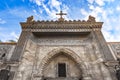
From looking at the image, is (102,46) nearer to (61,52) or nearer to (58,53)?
(61,52)

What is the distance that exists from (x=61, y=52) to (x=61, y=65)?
3.29ft

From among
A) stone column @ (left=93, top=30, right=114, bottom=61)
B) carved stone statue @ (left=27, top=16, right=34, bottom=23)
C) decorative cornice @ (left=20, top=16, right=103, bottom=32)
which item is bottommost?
Answer: stone column @ (left=93, top=30, right=114, bottom=61)

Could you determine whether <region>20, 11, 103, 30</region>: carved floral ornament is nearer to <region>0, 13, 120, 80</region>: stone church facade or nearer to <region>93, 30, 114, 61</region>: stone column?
<region>0, 13, 120, 80</region>: stone church facade

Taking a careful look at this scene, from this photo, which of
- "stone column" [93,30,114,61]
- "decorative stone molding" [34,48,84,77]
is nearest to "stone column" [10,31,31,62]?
"decorative stone molding" [34,48,84,77]

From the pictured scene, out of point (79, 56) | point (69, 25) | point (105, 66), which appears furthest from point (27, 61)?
point (105, 66)

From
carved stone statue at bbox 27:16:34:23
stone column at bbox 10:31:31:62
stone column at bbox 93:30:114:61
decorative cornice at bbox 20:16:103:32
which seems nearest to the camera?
stone column at bbox 10:31:31:62

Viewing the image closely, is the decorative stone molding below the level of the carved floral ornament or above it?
below

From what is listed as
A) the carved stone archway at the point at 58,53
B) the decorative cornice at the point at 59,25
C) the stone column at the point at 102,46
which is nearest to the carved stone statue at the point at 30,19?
the decorative cornice at the point at 59,25

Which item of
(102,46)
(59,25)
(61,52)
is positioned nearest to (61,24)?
(59,25)

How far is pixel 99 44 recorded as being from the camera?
9.88 metres

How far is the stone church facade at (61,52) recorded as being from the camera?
868 cm

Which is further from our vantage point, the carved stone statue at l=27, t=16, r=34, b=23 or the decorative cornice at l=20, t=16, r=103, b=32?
the carved stone statue at l=27, t=16, r=34, b=23

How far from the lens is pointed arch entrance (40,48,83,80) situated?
375 inches

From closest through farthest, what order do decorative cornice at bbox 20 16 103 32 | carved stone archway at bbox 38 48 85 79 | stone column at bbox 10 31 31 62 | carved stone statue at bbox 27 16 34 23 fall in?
stone column at bbox 10 31 31 62 < carved stone archway at bbox 38 48 85 79 < decorative cornice at bbox 20 16 103 32 < carved stone statue at bbox 27 16 34 23
